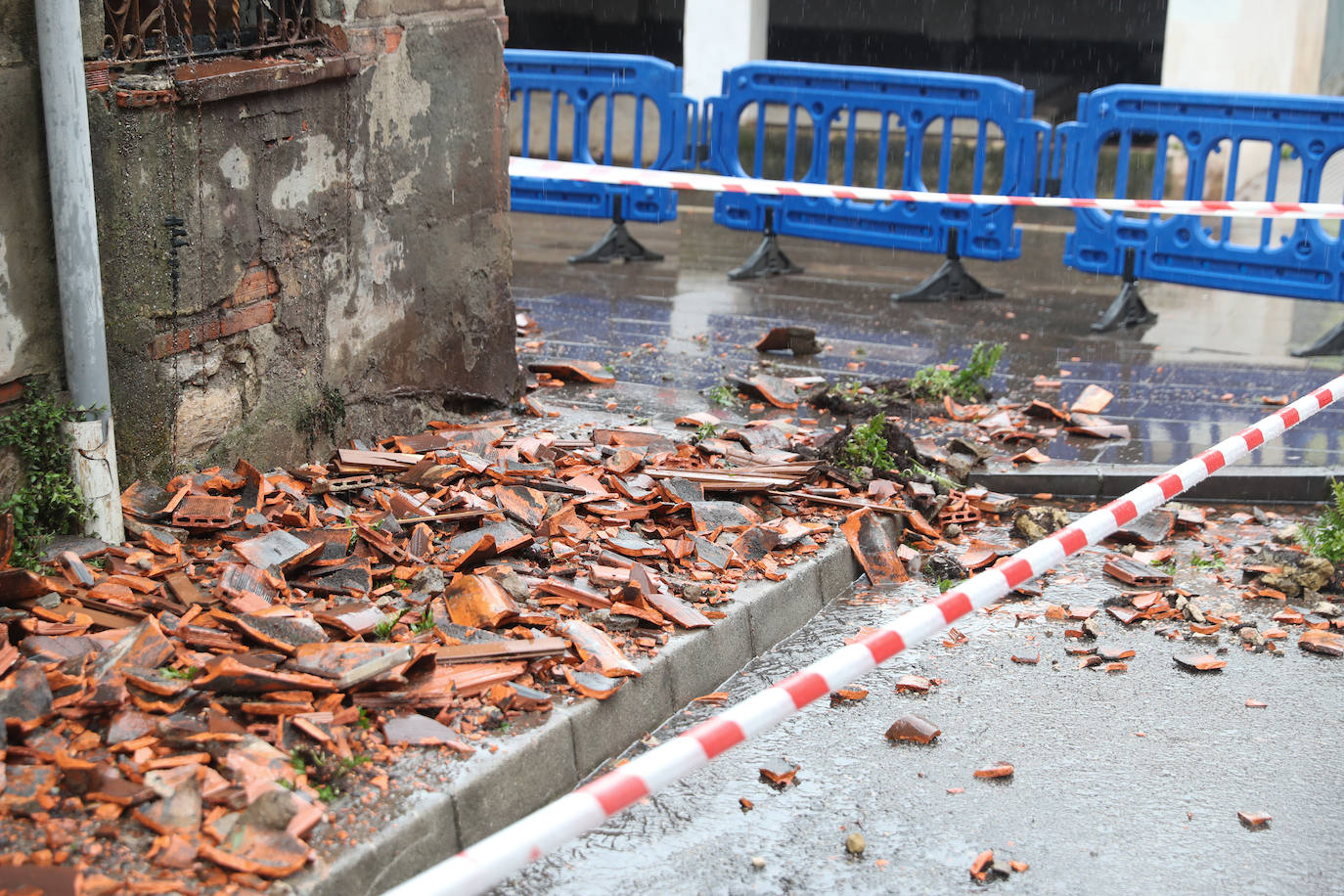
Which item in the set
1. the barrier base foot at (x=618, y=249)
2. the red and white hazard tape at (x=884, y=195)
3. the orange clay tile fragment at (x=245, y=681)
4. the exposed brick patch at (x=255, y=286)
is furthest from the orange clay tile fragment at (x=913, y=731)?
the barrier base foot at (x=618, y=249)

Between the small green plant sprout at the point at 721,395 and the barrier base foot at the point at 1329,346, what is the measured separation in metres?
3.86

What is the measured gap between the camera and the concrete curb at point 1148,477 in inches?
271

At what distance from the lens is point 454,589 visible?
478 cm

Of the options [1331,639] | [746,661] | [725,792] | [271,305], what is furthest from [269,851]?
[1331,639]

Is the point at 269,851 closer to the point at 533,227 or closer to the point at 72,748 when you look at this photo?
the point at 72,748

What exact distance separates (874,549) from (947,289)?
5.18m

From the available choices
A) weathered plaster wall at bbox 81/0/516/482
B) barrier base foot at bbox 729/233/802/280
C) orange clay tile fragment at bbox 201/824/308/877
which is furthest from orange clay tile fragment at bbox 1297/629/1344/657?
barrier base foot at bbox 729/233/802/280

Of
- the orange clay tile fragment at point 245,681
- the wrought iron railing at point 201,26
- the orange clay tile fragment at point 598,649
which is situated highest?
the wrought iron railing at point 201,26

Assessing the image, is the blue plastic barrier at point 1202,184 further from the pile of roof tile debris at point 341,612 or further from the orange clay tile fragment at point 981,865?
the orange clay tile fragment at point 981,865

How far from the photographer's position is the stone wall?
16.6 feet

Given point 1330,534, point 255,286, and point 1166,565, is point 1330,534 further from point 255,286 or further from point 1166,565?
point 255,286

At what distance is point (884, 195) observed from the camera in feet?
33.4

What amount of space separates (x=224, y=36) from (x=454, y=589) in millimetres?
2372

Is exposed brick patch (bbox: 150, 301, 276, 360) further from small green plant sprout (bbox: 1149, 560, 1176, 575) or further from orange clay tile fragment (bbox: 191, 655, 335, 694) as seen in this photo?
small green plant sprout (bbox: 1149, 560, 1176, 575)
